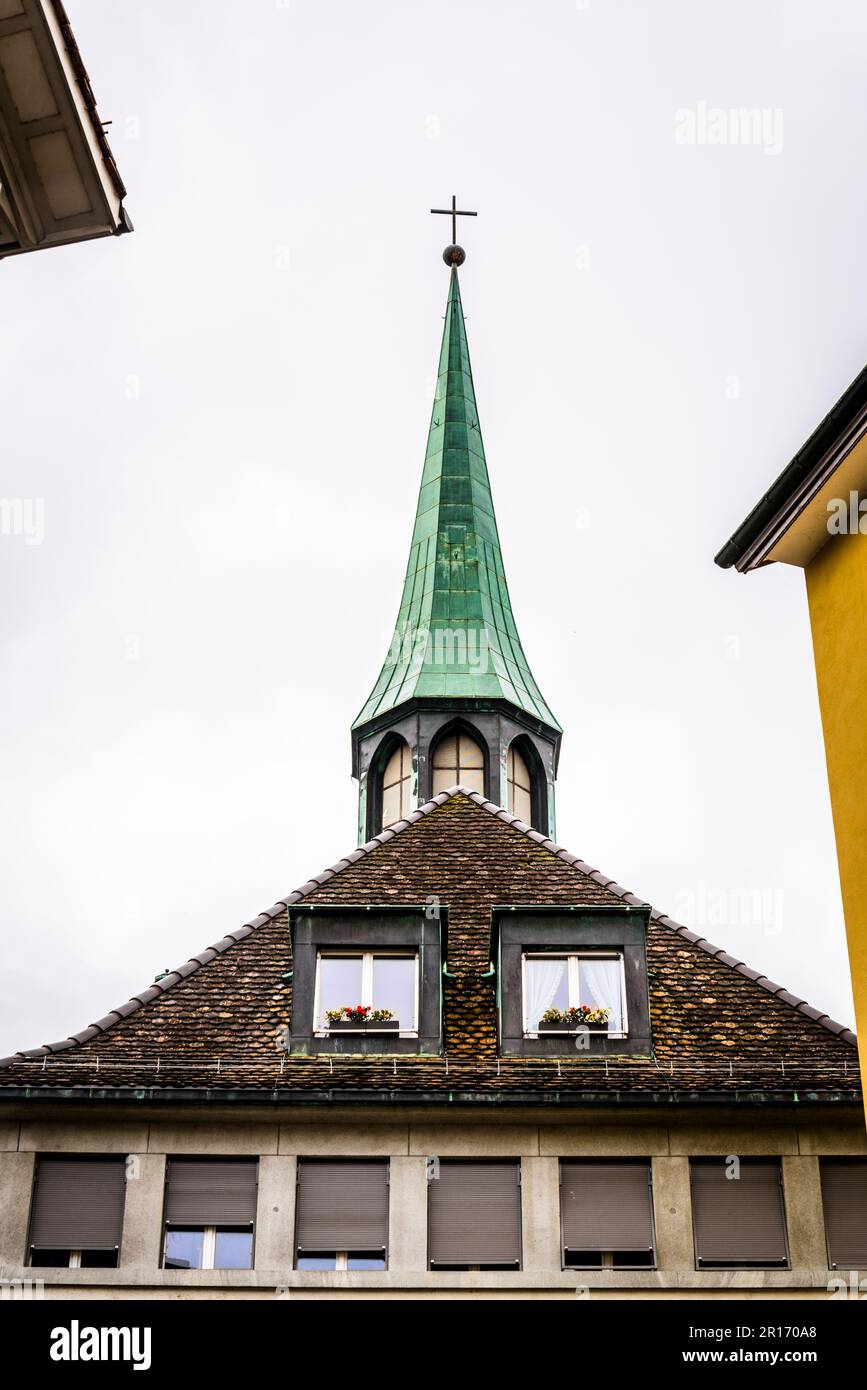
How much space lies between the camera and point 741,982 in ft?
80.6

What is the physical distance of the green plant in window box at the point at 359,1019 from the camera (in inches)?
916

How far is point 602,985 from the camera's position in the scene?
23625 millimetres

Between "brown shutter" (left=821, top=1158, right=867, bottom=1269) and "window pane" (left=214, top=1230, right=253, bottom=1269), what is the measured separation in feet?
21.2

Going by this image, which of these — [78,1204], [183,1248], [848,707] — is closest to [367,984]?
[183,1248]

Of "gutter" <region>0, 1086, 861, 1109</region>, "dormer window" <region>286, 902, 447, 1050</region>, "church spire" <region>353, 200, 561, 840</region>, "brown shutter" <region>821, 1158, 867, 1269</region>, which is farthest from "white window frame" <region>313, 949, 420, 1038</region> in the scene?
"church spire" <region>353, 200, 561, 840</region>

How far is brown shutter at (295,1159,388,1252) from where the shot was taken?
21656 mm

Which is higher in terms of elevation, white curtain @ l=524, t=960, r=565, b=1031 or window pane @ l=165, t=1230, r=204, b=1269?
white curtain @ l=524, t=960, r=565, b=1031

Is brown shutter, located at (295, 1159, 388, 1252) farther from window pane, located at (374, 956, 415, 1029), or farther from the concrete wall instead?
window pane, located at (374, 956, 415, 1029)

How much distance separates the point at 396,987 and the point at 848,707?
8.46 m

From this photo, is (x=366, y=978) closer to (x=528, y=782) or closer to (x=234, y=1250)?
→ (x=234, y=1250)

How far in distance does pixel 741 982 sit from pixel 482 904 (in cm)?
357
